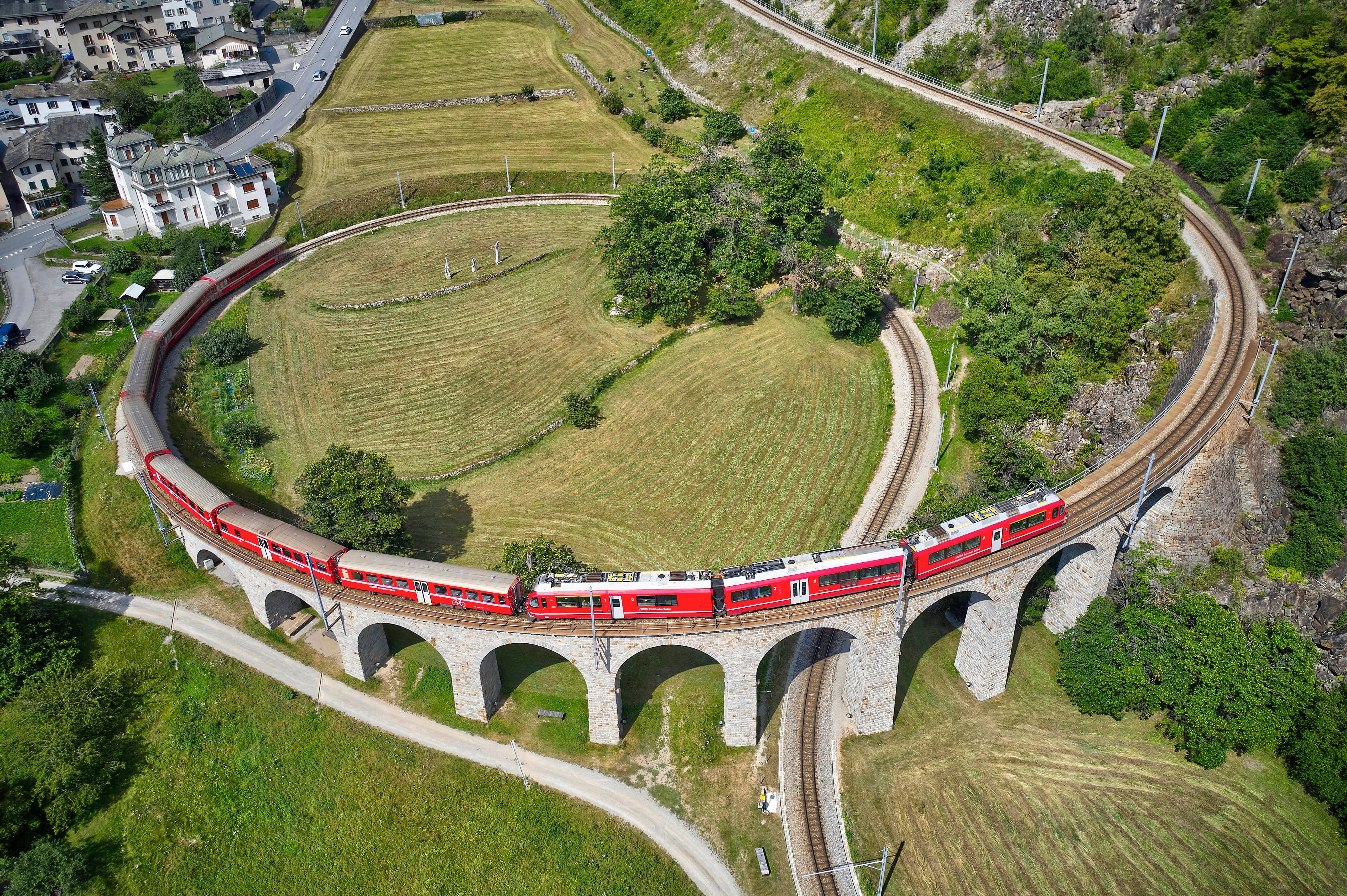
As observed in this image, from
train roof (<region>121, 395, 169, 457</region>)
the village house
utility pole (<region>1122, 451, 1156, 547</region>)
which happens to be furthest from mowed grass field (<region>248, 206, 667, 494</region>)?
utility pole (<region>1122, 451, 1156, 547</region>)

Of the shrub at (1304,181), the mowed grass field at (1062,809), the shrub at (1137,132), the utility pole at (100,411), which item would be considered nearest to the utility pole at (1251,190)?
the shrub at (1304,181)

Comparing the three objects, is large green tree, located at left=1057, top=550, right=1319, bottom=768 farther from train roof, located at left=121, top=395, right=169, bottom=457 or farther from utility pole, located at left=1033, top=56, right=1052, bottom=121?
train roof, located at left=121, top=395, right=169, bottom=457

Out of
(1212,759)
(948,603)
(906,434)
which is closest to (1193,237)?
(906,434)

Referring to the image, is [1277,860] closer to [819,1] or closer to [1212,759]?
[1212,759]

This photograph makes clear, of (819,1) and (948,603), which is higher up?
(819,1)

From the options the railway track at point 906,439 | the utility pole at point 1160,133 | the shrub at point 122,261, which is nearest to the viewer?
the railway track at point 906,439

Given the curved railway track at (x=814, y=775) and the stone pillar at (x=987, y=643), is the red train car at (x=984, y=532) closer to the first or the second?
the stone pillar at (x=987, y=643)
